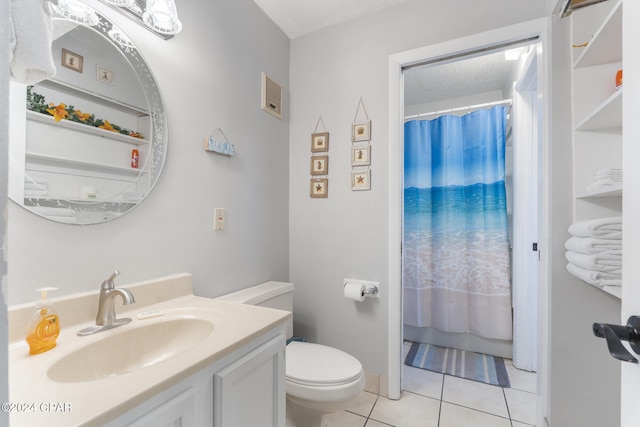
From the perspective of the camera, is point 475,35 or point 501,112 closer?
point 475,35

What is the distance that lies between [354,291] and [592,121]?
1.41m

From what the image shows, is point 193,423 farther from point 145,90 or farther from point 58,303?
point 145,90

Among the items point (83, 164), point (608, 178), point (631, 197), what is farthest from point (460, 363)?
point (83, 164)

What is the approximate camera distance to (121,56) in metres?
1.08

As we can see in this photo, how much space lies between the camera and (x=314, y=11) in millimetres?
1848

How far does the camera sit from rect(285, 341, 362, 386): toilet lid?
4.10 feet

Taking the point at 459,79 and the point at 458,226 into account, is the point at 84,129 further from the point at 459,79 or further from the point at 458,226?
the point at 459,79

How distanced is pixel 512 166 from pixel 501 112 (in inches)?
18.1

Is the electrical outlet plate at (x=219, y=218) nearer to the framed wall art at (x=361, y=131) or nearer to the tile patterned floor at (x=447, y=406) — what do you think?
the framed wall art at (x=361, y=131)

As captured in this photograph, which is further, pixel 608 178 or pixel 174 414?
pixel 608 178

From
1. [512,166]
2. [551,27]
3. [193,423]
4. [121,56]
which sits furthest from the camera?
[512,166]

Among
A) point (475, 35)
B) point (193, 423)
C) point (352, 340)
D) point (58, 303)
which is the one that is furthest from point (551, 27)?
point (58, 303)

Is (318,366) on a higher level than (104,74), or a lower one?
lower

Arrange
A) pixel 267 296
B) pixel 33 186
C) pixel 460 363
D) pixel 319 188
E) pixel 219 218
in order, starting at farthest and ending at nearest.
→ 1. pixel 460 363
2. pixel 319 188
3. pixel 267 296
4. pixel 219 218
5. pixel 33 186
